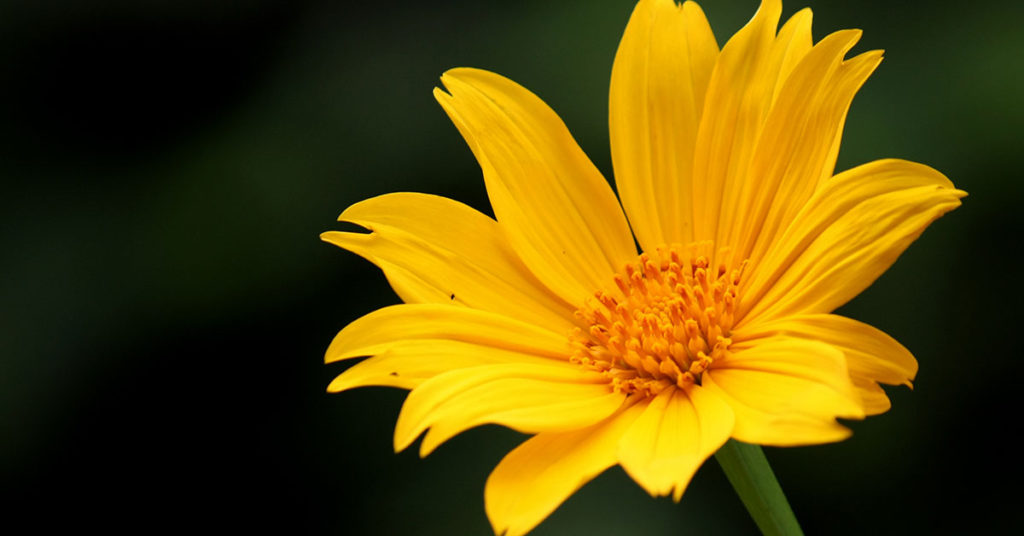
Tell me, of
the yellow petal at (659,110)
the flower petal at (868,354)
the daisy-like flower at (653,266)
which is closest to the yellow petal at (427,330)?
the daisy-like flower at (653,266)

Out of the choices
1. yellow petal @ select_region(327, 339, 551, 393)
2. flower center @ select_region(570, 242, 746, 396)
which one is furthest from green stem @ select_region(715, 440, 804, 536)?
yellow petal @ select_region(327, 339, 551, 393)

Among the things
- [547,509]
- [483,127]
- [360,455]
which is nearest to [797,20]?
[483,127]

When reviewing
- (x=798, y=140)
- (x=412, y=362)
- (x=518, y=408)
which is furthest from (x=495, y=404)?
(x=798, y=140)

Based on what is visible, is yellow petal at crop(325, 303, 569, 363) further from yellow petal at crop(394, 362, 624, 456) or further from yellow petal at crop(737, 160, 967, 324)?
yellow petal at crop(737, 160, 967, 324)

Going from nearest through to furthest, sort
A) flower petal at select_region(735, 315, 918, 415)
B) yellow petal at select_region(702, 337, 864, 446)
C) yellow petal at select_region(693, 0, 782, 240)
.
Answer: yellow petal at select_region(702, 337, 864, 446)
flower petal at select_region(735, 315, 918, 415)
yellow petal at select_region(693, 0, 782, 240)

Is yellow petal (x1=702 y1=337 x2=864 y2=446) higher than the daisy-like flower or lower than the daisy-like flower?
lower

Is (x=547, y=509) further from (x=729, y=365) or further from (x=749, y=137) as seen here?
(x=749, y=137)

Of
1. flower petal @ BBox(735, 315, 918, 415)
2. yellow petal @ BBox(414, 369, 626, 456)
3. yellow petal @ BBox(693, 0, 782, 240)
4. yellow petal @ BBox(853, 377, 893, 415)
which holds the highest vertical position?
yellow petal @ BBox(693, 0, 782, 240)
